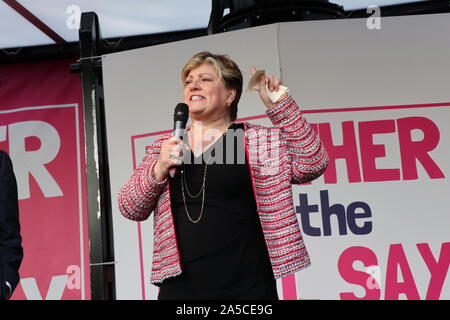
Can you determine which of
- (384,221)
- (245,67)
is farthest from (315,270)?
(245,67)

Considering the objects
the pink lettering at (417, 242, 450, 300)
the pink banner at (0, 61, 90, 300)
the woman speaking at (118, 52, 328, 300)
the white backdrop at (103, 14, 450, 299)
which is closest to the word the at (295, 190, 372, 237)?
the white backdrop at (103, 14, 450, 299)

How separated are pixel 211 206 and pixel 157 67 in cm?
182

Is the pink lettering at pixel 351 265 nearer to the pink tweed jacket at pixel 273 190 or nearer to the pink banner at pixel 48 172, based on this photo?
the pink tweed jacket at pixel 273 190

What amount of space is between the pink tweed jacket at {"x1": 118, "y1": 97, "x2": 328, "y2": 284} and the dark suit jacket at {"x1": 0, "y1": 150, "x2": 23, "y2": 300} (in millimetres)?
396

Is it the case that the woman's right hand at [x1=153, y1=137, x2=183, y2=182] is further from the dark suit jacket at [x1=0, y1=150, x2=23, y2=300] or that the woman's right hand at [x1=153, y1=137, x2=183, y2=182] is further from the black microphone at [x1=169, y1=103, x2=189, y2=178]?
the dark suit jacket at [x1=0, y1=150, x2=23, y2=300]

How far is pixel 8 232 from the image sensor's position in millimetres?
2068

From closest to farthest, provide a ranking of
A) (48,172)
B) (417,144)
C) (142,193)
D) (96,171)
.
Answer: (142,193), (96,171), (417,144), (48,172)

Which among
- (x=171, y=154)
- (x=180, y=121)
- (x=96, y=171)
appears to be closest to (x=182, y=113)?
(x=180, y=121)

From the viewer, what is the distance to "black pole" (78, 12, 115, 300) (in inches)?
93.9

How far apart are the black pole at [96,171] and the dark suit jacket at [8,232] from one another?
13.8 inches

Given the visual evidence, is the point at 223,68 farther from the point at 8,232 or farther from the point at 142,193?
the point at 8,232

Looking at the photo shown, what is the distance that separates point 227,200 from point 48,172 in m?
3.34

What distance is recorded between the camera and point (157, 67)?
353 centimetres

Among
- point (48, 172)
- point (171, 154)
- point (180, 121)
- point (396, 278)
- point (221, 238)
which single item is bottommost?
point (396, 278)
